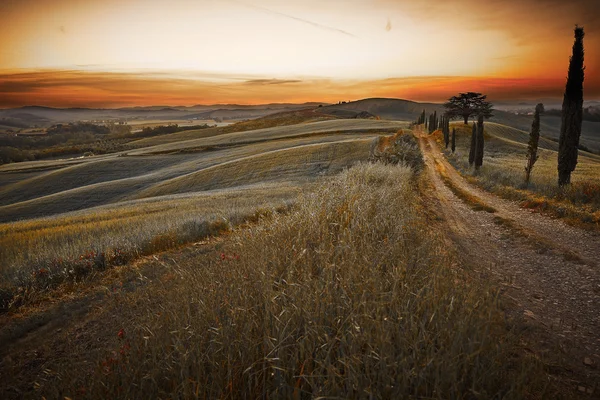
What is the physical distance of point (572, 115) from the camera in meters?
18.7

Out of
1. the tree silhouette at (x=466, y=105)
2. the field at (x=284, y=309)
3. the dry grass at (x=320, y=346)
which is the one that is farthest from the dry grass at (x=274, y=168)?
the tree silhouette at (x=466, y=105)

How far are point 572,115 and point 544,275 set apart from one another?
698 inches

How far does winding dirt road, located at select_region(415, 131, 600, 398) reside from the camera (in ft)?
13.0

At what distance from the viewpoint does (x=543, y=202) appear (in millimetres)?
12961

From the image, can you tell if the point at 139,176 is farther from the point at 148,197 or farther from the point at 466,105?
the point at 466,105

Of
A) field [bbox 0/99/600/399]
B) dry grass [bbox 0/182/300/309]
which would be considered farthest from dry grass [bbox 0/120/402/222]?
field [bbox 0/99/600/399]

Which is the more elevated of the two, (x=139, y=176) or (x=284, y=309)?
(x=284, y=309)

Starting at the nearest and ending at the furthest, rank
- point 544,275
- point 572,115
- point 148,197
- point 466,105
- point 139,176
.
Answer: point 544,275 → point 572,115 → point 148,197 → point 139,176 → point 466,105

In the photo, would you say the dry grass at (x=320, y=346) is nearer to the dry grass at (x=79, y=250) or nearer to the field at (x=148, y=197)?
the dry grass at (x=79, y=250)

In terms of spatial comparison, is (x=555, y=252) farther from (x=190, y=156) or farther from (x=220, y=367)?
(x=190, y=156)

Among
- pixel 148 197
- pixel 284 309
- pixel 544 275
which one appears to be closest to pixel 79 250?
pixel 284 309

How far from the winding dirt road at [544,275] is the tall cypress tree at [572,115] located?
27.2ft

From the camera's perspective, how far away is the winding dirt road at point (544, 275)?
395cm

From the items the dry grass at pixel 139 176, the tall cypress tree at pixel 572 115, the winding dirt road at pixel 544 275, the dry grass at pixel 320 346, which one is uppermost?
the tall cypress tree at pixel 572 115
